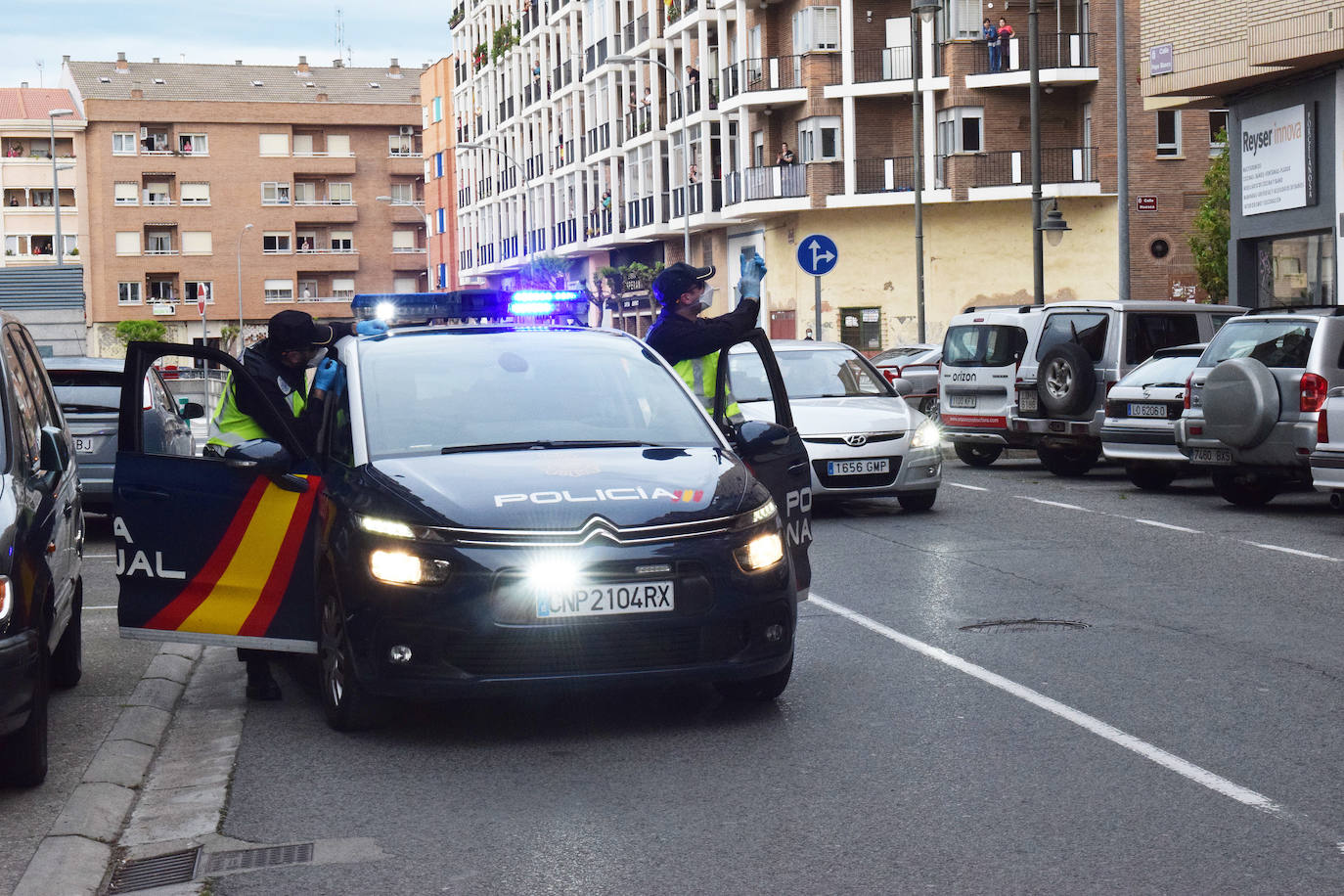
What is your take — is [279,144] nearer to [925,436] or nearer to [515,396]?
[925,436]

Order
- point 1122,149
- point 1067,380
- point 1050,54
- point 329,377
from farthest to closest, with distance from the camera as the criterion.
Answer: point 1050,54 < point 1122,149 < point 1067,380 < point 329,377

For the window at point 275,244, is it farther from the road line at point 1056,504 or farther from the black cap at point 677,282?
the black cap at point 677,282

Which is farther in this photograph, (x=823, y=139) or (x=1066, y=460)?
(x=823, y=139)

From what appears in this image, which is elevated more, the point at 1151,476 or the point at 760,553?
the point at 760,553

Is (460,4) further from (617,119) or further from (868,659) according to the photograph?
(868,659)

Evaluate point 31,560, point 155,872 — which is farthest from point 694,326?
point 155,872

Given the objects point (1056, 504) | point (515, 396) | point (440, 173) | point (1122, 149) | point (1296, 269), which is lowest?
point (1056, 504)

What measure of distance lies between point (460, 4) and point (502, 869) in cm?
9814

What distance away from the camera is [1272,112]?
2861 cm

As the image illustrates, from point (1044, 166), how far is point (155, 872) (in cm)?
4783

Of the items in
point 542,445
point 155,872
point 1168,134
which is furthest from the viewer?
point 1168,134

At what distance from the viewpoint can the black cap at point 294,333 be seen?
8.80m

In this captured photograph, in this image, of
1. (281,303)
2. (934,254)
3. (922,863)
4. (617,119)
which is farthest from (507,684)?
(281,303)

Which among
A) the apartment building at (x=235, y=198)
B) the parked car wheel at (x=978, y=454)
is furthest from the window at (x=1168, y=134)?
the apartment building at (x=235, y=198)
